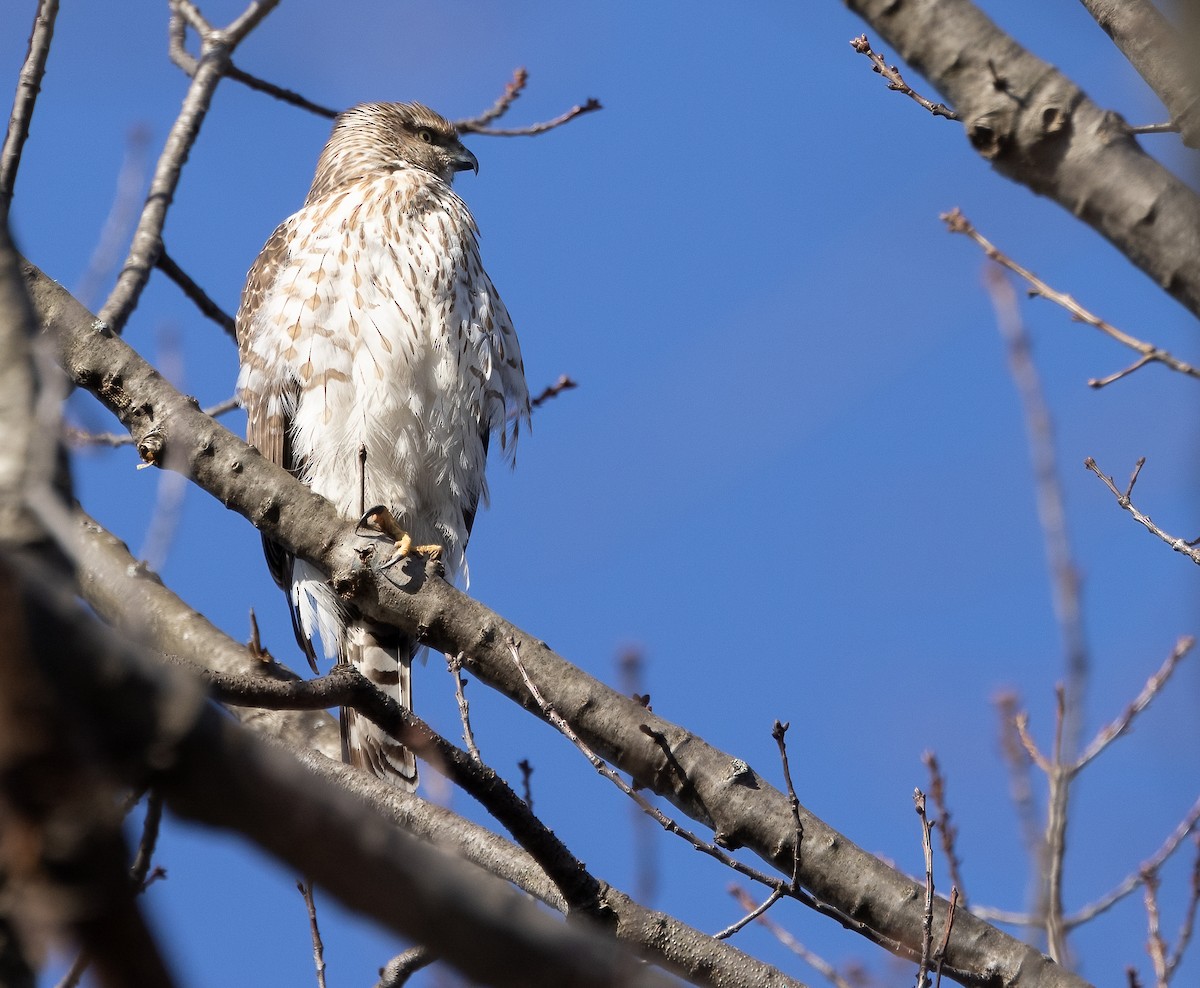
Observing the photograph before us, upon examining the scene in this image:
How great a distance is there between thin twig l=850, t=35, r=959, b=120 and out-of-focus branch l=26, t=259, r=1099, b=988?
127 cm

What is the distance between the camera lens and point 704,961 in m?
2.56

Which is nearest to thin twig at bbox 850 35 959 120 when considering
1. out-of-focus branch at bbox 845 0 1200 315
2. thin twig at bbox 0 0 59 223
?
out-of-focus branch at bbox 845 0 1200 315

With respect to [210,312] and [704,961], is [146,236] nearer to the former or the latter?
[210,312]

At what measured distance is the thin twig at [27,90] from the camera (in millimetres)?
3549

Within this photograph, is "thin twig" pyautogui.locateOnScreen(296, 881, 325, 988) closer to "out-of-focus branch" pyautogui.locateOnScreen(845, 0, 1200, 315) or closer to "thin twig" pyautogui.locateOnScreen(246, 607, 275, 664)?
"thin twig" pyautogui.locateOnScreen(246, 607, 275, 664)

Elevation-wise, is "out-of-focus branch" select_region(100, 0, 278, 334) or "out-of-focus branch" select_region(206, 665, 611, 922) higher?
"out-of-focus branch" select_region(100, 0, 278, 334)

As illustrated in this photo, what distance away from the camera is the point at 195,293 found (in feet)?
14.7

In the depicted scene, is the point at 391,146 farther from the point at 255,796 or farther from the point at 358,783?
the point at 255,796

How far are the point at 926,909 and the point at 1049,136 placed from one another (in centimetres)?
158

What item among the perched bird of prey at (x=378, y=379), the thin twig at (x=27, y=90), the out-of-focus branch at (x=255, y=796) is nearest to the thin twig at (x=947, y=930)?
the out-of-focus branch at (x=255, y=796)

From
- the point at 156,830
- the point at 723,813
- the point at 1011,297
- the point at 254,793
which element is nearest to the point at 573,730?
the point at 723,813

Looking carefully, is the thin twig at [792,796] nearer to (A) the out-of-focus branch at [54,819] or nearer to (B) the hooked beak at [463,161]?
(A) the out-of-focus branch at [54,819]

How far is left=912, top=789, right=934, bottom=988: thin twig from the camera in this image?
238cm

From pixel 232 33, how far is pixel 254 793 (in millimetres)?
4240
